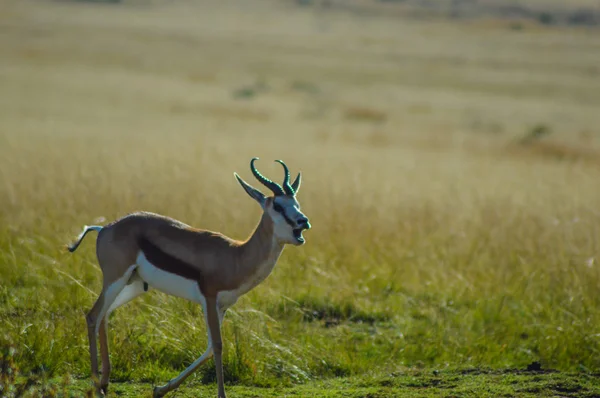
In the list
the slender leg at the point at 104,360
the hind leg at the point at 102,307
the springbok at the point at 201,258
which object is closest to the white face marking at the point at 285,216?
the springbok at the point at 201,258

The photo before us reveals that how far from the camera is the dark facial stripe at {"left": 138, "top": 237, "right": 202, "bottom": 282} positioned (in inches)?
262

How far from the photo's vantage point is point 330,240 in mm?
12477

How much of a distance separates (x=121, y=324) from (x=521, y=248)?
6.16 m

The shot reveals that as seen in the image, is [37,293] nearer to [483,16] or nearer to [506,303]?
[506,303]

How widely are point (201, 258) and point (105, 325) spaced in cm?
101

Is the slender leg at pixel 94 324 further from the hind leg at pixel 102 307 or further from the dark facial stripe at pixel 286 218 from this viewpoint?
the dark facial stripe at pixel 286 218

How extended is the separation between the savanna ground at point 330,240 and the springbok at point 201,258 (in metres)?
0.89

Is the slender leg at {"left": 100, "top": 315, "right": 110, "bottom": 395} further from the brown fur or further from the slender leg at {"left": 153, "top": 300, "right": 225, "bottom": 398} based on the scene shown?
the slender leg at {"left": 153, "top": 300, "right": 225, "bottom": 398}

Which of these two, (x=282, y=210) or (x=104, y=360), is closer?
(x=282, y=210)

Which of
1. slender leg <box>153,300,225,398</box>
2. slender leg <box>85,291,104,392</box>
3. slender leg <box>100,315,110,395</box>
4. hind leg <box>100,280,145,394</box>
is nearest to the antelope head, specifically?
slender leg <box>153,300,225,398</box>

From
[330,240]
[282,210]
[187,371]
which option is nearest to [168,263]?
[187,371]

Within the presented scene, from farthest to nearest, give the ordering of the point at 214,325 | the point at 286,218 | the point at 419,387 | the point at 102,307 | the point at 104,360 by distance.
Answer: the point at 419,387, the point at 104,360, the point at 102,307, the point at 214,325, the point at 286,218

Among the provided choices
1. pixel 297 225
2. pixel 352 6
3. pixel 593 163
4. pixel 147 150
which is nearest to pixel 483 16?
pixel 352 6

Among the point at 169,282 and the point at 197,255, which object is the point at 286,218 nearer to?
the point at 197,255
